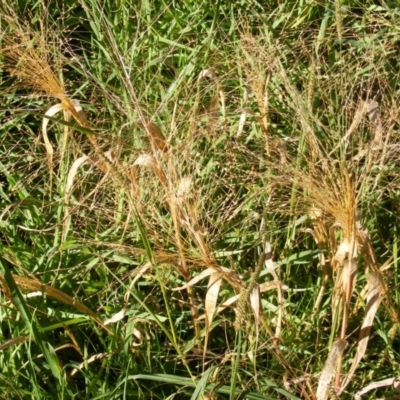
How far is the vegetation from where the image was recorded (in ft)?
5.24

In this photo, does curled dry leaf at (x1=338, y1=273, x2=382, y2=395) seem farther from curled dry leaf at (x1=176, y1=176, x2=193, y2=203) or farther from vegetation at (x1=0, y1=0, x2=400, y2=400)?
curled dry leaf at (x1=176, y1=176, x2=193, y2=203)

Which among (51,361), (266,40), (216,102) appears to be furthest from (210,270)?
(266,40)

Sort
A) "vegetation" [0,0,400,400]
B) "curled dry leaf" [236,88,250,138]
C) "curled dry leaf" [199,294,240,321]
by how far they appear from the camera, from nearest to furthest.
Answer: "vegetation" [0,0,400,400]
"curled dry leaf" [199,294,240,321]
"curled dry leaf" [236,88,250,138]

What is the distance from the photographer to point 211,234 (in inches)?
67.2

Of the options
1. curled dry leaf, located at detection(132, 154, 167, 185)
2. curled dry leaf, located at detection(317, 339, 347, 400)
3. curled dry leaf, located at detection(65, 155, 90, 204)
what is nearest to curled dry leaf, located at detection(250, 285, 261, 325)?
curled dry leaf, located at detection(317, 339, 347, 400)

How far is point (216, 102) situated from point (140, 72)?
25 centimetres

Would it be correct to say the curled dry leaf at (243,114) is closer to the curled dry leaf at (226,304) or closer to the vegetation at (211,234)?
the vegetation at (211,234)

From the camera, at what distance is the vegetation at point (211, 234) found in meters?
1.60

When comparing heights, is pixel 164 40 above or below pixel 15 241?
above

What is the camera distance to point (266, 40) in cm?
205

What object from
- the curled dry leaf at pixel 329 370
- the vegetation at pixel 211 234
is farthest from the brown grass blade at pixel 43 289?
the curled dry leaf at pixel 329 370

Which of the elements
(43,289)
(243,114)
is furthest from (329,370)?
(243,114)

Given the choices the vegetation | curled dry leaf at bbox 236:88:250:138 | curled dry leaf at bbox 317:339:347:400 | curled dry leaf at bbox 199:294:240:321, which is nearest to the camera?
curled dry leaf at bbox 317:339:347:400

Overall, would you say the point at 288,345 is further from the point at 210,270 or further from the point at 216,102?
the point at 216,102
